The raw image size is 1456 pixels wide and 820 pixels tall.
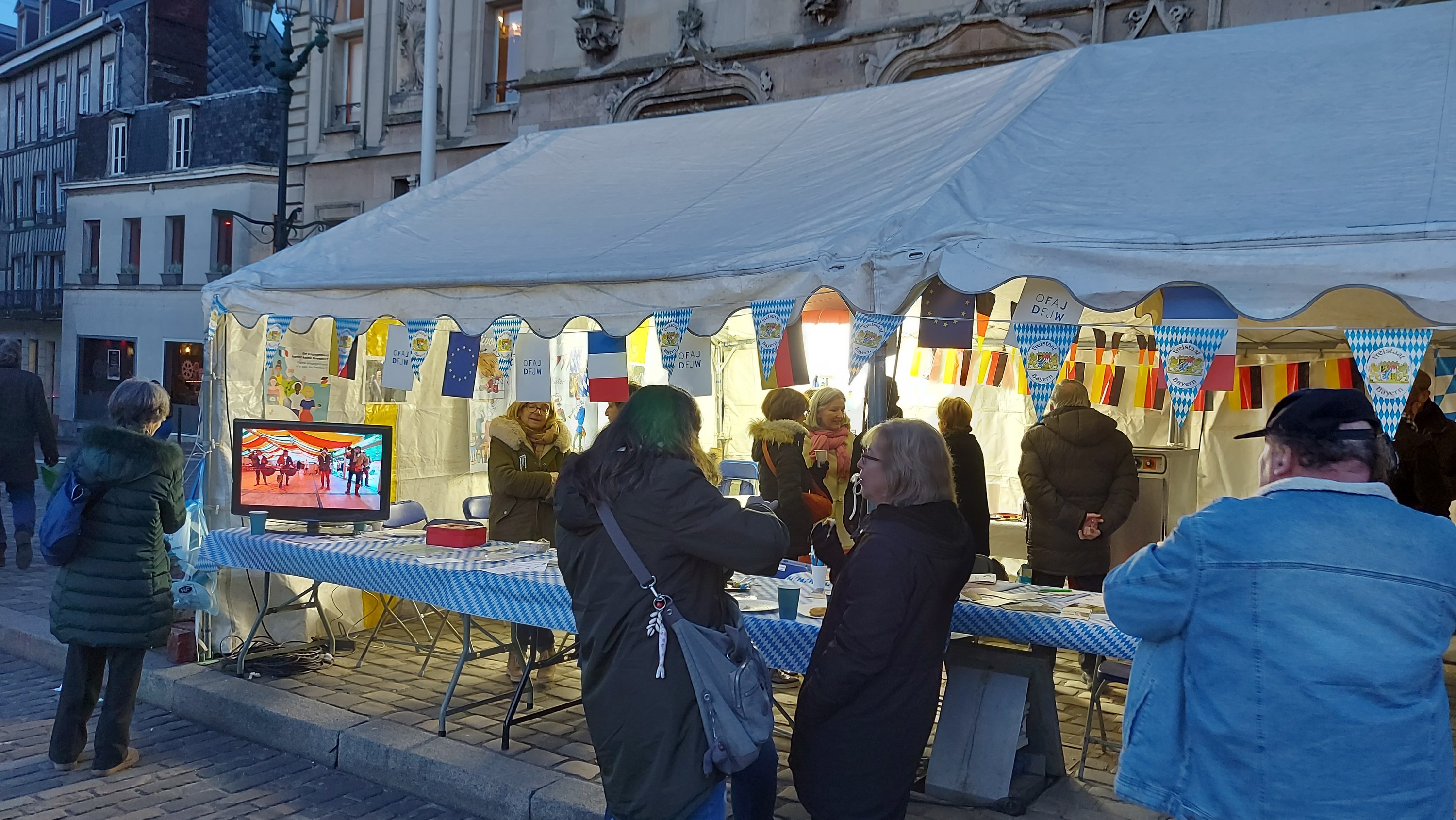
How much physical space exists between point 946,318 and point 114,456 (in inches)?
145

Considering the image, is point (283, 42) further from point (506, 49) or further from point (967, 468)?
point (967, 468)

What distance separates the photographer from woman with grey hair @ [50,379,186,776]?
470cm

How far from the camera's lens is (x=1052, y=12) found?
10.1 meters

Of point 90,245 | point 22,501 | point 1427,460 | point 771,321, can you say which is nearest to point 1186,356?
point 771,321

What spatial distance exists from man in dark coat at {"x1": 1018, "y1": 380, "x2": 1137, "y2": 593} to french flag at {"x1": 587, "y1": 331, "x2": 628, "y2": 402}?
2.41m

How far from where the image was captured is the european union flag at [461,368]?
638cm

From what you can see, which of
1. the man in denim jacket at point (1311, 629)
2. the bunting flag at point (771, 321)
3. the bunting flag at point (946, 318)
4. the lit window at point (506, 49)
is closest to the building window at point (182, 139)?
the lit window at point (506, 49)

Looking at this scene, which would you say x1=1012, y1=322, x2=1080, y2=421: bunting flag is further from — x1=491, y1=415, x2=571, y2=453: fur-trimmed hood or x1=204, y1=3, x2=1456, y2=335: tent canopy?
x1=491, y1=415, x2=571, y2=453: fur-trimmed hood

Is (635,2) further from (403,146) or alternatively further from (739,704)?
(739,704)

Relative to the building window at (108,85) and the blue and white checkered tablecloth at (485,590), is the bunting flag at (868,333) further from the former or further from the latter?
the building window at (108,85)

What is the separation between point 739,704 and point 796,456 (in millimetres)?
2920

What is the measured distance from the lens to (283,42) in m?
10.8

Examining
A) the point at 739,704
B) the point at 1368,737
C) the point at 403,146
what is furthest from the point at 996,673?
the point at 403,146

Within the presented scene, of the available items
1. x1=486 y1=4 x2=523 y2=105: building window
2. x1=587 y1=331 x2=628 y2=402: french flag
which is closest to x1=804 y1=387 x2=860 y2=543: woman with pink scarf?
x1=587 y1=331 x2=628 y2=402: french flag
